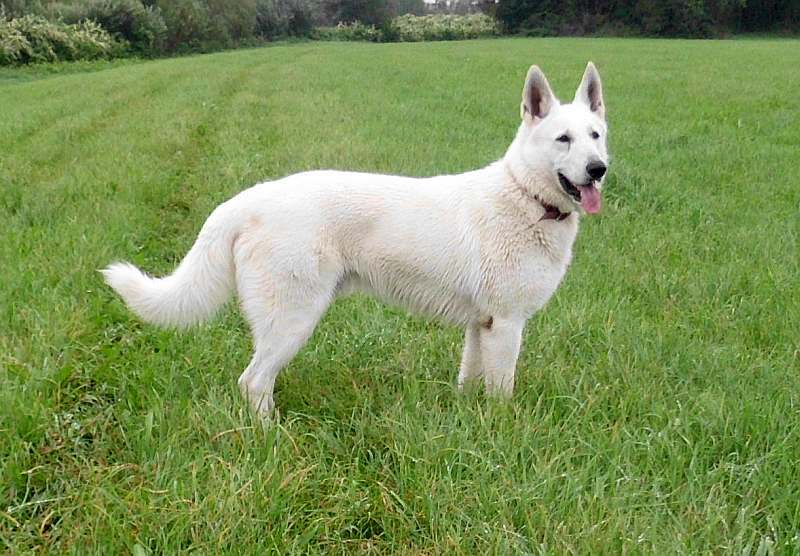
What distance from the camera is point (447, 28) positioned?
63000 millimetres

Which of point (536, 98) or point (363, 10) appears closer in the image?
point (536, 98)

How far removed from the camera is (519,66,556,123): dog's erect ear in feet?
10.4

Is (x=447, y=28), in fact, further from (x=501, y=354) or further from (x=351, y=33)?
(x=501, y=354)

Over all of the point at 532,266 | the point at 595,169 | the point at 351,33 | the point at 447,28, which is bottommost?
the point at 351,33

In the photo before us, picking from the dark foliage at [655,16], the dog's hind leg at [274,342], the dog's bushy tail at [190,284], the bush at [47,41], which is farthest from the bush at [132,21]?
the dog's hind leg at [274,342]

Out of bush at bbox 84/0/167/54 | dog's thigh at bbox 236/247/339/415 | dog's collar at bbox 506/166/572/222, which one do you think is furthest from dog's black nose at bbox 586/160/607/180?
bush at bbox 84/0/167/54

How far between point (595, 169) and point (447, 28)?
6444cm

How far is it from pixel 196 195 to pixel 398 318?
11.6 feet

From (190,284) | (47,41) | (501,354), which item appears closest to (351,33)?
(47,41)

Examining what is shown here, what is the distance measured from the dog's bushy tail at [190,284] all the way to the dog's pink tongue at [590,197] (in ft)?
5.17

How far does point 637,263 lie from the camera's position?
4832 mm

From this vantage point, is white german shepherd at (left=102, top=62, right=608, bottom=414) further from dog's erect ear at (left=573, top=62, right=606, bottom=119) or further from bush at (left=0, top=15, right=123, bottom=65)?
bush at (left=0, top=15, right=123, bottom=65)

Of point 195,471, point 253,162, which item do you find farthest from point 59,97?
point 195,471

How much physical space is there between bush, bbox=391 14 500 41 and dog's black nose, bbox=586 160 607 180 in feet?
208
